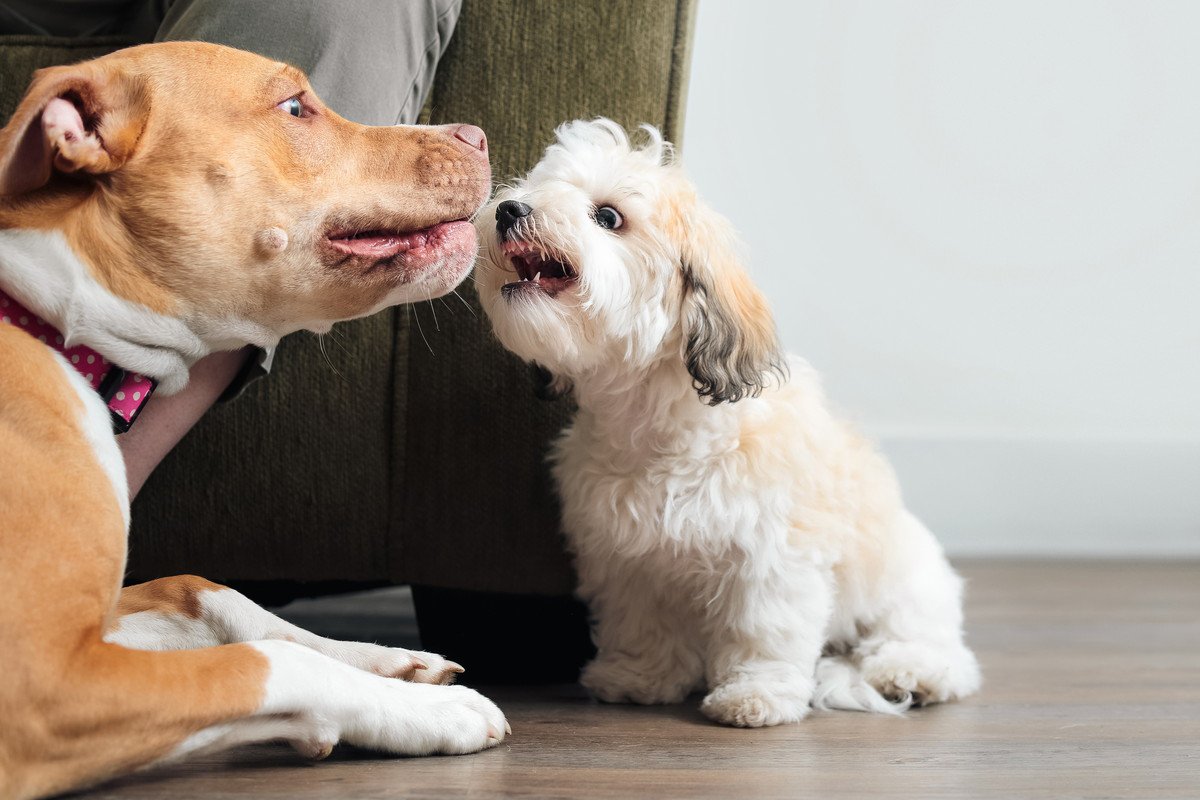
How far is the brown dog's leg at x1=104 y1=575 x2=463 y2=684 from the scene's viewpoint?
150 centimetres

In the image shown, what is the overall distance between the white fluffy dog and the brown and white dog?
Result: 0.57 ft

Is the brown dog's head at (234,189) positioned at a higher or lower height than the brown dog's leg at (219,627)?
higher

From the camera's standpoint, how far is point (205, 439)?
6.36 feet

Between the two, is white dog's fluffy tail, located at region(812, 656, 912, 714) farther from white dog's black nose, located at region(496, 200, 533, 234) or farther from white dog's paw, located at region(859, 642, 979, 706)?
white dog's black nose, located at region(496, 200, 533, 234)

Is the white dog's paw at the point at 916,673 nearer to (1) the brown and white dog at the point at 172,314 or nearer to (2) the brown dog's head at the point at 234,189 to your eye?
(1) the brown and white dog at the point at 172,314

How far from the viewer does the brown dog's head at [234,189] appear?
140 centimetres

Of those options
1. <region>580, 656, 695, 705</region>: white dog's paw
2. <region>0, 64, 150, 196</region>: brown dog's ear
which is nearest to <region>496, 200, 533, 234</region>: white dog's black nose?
<region>0, 64, 150, 196</region>: brown dog's ear

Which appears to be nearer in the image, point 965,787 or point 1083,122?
point 965,787

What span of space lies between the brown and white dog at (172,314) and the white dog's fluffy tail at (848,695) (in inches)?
23.6

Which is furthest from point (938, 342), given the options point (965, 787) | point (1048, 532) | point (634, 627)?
point (965, 787)

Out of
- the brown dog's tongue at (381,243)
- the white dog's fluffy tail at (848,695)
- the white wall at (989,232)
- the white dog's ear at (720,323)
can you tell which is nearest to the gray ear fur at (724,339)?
the white dog's ear at (720,323)

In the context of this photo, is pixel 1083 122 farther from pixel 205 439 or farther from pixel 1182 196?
pixel 205 439

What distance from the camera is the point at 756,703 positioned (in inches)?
65.9

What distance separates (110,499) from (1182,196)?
10.7 ft
